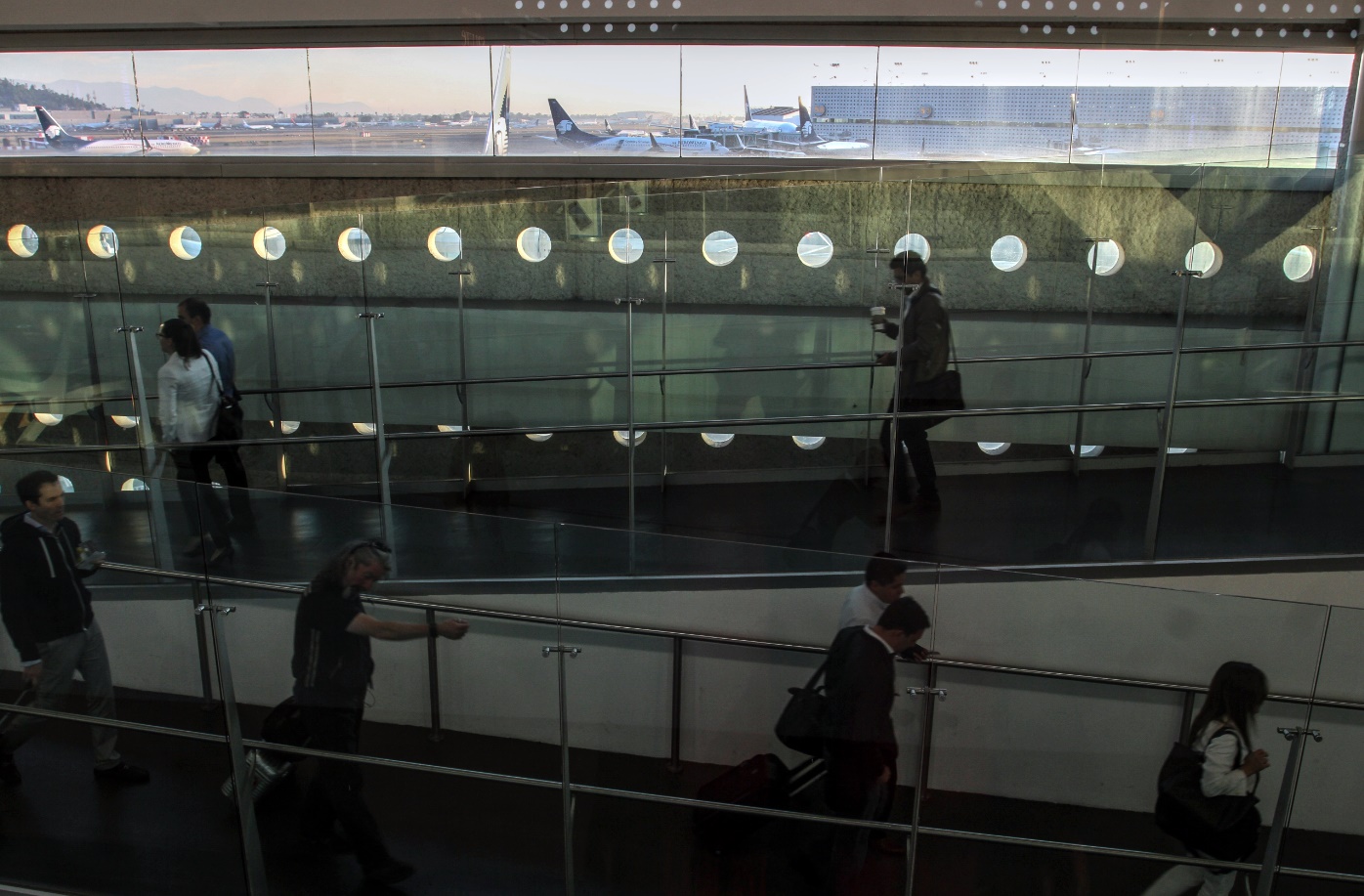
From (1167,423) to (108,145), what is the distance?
24.9 ft

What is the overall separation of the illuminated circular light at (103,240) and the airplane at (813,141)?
14.5 feet

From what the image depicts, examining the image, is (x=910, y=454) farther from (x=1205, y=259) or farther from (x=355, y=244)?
(x=355, y=244)

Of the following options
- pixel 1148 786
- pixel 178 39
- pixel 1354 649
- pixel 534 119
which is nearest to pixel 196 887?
pixel 1148 786

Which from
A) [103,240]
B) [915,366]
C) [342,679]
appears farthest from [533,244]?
[103,240]

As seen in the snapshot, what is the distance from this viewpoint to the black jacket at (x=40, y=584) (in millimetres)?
3557

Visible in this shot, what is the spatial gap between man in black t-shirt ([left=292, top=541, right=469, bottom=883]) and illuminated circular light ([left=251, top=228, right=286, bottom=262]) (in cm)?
284

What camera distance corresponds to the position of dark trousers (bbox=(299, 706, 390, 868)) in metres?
3.65

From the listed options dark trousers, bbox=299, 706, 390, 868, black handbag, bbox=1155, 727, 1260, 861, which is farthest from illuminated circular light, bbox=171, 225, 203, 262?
black handbag, bbox=1155, 727, 1260, 861

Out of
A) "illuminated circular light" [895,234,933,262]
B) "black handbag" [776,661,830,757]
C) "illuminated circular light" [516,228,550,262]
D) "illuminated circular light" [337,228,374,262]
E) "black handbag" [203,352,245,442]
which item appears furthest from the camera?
"black handbag" [203,352,245,442]

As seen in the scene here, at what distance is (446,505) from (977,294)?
3.16 metres

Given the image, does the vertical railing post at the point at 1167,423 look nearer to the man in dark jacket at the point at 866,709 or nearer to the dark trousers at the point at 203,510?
the man in dark jacket at the point at 866,709

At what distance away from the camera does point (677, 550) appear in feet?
11.7

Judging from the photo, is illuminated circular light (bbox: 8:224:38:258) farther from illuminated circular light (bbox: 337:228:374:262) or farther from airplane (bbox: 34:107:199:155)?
illuminated circular light (bbox: 337:228:374:262)

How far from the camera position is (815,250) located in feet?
15.9
